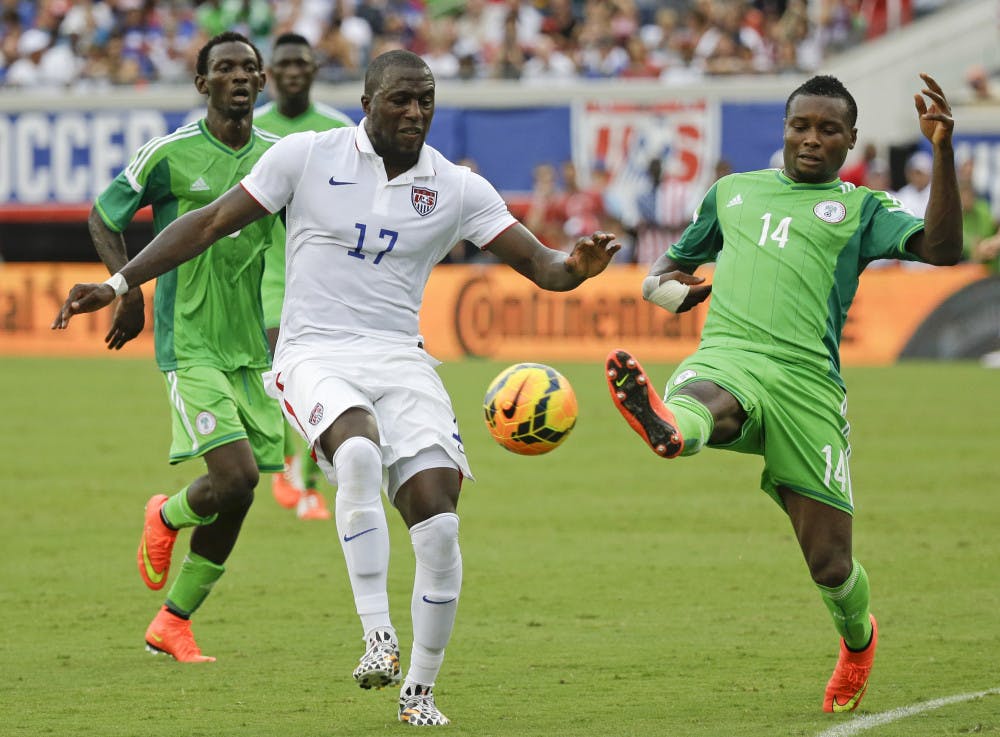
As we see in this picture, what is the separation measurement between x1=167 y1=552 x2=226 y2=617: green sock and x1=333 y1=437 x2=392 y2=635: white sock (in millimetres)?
1816

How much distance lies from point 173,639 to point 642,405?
2932 mm

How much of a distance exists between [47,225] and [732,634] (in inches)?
894

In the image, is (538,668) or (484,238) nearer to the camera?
(484,238)

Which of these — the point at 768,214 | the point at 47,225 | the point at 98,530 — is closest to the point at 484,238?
the point at 768,214

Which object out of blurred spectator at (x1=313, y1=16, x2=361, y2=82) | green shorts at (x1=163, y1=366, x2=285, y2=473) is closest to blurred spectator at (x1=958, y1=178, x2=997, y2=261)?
blurred spectator at (x1=313, y1=16, x2=361, y2=82)

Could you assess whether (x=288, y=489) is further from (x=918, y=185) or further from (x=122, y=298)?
(x=918, y=185)

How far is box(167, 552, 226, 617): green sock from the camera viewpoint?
7.89 m

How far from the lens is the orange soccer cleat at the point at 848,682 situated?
6.69 metres

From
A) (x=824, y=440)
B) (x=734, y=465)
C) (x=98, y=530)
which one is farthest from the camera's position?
(x=734, y=465)

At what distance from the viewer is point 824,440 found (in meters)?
6.56

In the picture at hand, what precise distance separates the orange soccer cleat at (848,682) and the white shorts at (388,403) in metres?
1.70

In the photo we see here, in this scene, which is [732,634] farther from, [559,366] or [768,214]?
[559,366]

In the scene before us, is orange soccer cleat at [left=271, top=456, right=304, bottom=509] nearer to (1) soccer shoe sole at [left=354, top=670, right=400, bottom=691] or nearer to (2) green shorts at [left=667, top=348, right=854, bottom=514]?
(2) green shorts at [left=667, top=348, right=854, bottom=514]

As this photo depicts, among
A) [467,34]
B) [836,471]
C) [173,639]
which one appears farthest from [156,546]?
[467,34]
